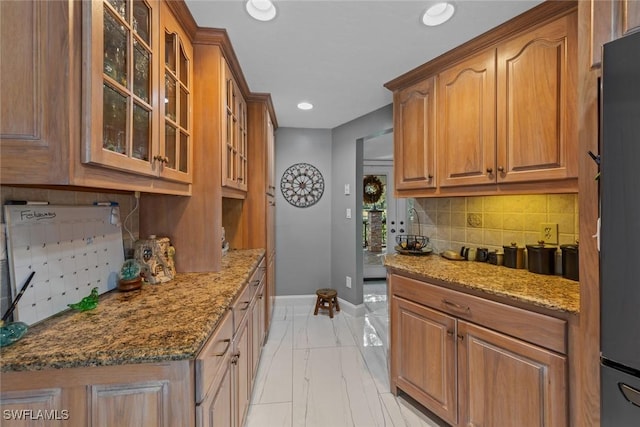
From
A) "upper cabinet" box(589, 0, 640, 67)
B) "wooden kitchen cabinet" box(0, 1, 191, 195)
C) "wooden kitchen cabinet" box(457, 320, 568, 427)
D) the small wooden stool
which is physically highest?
"upper cabinet" box(589, 0, 640, 67)

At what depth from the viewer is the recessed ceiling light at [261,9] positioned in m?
1.41

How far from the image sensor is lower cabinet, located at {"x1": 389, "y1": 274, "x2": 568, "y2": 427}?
1.19 metres

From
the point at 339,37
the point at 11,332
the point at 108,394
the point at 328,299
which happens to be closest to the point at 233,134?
the point at 339,37

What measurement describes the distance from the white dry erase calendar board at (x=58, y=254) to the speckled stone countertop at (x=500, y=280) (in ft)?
5.38

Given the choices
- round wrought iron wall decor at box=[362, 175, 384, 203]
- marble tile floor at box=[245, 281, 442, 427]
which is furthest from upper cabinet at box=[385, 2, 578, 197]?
round wrought iron wall decor at box=[362, 175, 384, 203]

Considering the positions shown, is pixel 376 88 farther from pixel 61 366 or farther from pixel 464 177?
pixel 61 366

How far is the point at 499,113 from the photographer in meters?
1.64

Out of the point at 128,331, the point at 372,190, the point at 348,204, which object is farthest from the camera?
the point at 372,190

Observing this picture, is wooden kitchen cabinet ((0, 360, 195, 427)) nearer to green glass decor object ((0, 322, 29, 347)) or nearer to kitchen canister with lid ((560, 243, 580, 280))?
green glass decor object ((0, 322, 29, 347))

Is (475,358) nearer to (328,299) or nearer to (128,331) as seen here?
(128,331)

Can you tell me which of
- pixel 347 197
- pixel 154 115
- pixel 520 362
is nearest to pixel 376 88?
pixel 347 197

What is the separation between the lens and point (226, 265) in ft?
6.22

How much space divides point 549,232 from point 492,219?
0.34 m

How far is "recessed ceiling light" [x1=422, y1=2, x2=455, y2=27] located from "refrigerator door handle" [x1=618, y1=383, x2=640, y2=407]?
67.3 inches
